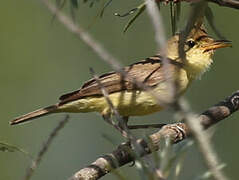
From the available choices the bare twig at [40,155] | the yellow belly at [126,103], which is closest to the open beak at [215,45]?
the yellow belly at [126,103]

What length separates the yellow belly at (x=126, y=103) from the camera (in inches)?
181

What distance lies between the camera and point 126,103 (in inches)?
190

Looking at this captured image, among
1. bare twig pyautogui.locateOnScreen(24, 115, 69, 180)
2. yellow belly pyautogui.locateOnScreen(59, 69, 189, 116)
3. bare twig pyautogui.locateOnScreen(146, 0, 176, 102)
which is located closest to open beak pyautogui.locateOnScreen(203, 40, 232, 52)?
yellow belly pyautogui.locateOnScreen(59, 69, 189, 116)

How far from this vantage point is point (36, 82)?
304 inches

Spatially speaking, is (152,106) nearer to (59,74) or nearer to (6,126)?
(6,126)

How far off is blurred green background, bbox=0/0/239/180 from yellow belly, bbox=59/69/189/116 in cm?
75

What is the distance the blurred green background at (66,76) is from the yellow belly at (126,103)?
0.75m

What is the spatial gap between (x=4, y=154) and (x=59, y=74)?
1.74 meters

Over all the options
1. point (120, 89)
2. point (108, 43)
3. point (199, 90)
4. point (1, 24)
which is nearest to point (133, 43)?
point (108, 43)

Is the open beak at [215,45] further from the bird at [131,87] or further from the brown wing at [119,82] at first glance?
the brown wing at [119,82]

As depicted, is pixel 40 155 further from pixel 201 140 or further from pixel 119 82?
pixel 119 82

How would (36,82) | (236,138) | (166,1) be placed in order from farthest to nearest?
1. (36,82)
2. (236,138)
3. (166,1)

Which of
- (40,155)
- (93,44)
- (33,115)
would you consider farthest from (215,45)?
(93,44)

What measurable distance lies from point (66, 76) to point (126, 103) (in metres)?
3.01
